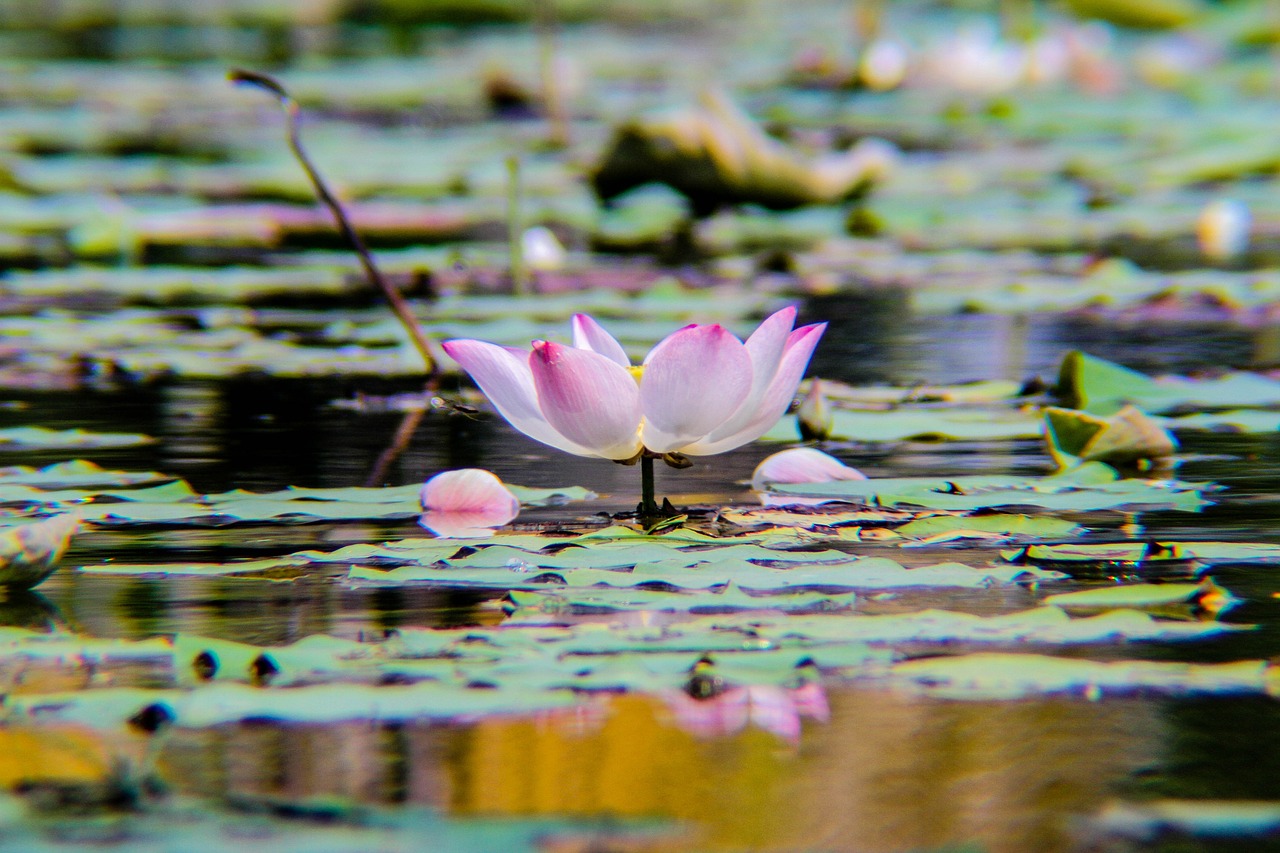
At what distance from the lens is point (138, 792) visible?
0.82m

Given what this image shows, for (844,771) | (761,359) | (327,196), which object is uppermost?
(327,196)

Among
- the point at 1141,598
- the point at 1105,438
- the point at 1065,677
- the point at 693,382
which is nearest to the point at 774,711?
the point at 1065,677

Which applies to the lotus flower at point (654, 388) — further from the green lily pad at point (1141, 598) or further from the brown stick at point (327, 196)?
the brown stick at point (327, 196)

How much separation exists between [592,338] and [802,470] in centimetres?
28

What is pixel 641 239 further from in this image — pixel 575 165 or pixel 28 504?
pixel 28 504

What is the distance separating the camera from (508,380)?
4.82 ft

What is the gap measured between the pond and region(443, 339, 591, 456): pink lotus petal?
94 mm

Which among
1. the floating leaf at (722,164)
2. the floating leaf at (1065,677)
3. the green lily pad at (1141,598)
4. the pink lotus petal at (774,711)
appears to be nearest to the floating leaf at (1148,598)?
the green lily pad at (1141,598)

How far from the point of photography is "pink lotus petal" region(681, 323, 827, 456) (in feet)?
4.88

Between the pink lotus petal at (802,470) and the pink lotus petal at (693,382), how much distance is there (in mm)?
235

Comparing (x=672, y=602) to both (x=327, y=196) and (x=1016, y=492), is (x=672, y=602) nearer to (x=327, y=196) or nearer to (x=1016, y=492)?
(x=1016, y=492)

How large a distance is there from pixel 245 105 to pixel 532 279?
632cm

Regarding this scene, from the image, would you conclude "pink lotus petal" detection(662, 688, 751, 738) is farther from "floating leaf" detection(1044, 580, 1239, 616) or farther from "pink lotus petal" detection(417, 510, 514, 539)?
"pink lotus petal" detection(417, 510, 514, 539)

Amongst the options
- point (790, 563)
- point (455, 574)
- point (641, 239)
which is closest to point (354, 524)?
point (455, 574)
